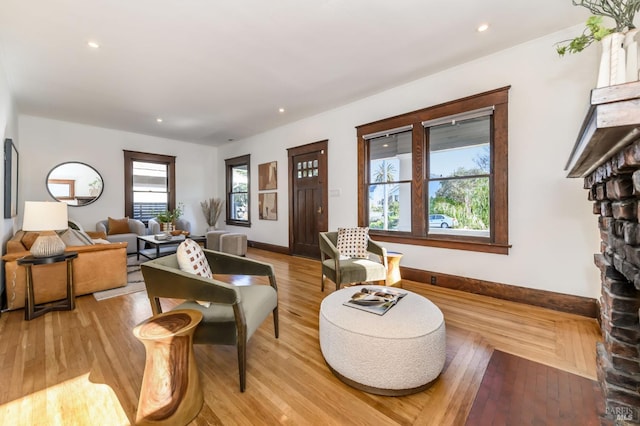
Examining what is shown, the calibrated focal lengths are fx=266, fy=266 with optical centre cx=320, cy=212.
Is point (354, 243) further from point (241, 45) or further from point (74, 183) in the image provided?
point (74, 183)

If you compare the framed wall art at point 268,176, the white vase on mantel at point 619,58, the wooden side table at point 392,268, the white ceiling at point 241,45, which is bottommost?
the wooden side table at point 392,268

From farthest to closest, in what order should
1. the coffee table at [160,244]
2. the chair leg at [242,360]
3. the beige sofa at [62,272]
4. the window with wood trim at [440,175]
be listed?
1. the coffee table at [160,244]
2. the window with wood trim at [440,175]
3. the beige sofa at [62,272]
4. the chair leg at [242,360]

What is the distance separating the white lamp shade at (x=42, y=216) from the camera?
247 centimetres

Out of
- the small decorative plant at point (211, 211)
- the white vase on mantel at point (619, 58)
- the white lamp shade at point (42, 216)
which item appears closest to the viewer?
the white vase on mantel at point (619, 58)

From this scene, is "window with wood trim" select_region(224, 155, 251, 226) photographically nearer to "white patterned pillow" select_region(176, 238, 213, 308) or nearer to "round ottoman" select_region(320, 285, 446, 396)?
"white patterned pillow" select_region(176, 238, 213, 308)

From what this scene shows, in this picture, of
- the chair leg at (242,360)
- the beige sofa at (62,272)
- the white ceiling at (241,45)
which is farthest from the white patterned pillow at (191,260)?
the beige sofa at (62,272)

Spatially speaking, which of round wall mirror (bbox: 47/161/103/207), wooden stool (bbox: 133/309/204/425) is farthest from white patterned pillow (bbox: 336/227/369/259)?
round wall mirror (bbox: 47/161/103/207)

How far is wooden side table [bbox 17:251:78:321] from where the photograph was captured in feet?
8.38

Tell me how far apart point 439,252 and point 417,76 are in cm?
238

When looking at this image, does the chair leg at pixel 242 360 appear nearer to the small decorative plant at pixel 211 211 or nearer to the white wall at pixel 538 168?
the white wall at pixel 538 168

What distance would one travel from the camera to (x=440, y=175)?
141 inches

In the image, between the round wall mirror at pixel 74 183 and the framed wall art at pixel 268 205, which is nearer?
the round wall mirror at pixel 74 183

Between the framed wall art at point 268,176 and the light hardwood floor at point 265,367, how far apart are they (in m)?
3.68

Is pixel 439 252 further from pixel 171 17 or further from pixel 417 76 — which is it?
pixel 171 17
